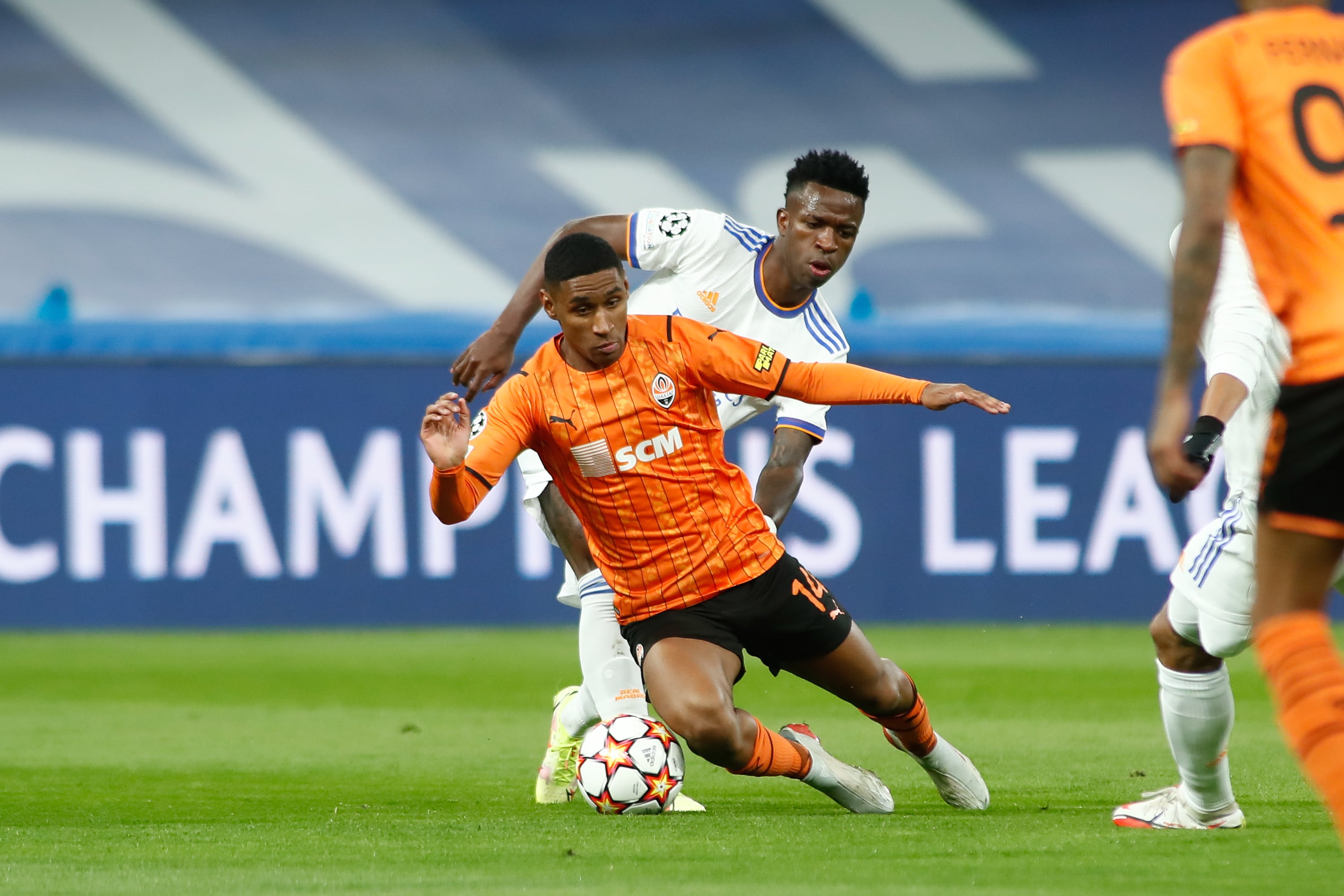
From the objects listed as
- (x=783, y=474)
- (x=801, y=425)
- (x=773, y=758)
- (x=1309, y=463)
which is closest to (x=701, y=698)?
(x=773, y=758)

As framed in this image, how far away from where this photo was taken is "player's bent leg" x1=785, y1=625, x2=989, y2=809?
4.88 m

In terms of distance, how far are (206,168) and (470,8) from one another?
328 cm

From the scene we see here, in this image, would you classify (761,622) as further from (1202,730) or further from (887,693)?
(1202,730)

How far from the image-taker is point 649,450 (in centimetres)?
493

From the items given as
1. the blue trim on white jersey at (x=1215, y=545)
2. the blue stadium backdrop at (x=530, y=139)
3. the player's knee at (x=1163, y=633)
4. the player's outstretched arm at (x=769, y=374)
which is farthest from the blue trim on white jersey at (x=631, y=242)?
the blue stadium backdrop at (x=530, y=139)

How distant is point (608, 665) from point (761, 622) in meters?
0.61

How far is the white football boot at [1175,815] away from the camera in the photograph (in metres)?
4.46

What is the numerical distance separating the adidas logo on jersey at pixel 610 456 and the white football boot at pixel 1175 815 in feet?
5.05

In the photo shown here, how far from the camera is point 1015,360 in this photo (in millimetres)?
11328

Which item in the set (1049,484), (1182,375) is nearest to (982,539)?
(1049,484)

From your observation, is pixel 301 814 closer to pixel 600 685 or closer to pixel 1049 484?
pixel 600 685

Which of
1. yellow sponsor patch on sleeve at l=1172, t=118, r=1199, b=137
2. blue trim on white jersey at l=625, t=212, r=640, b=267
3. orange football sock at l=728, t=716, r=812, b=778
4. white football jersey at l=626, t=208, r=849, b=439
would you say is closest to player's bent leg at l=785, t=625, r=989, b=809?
orange football sock at l=728, t=716, r=812, b=778

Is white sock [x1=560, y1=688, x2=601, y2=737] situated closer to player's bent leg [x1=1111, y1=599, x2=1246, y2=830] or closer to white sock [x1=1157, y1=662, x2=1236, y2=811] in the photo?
player's bent leg [x1=1111, y1=599, x2=1246, y2=830]

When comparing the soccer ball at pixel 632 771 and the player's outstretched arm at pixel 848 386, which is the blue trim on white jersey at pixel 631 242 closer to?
the player's outstretched arm at pixel 848 386
